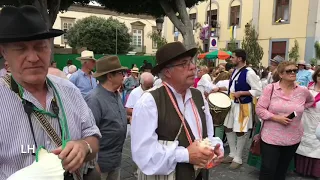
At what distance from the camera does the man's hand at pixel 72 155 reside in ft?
4.13

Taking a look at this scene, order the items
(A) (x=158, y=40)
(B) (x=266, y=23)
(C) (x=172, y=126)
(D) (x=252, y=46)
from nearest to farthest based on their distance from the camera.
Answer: (C) (x=172, y=126) → (D) (x=252, y=46) → (B) (x=266, y=23) → (A) (x=158, y=40)

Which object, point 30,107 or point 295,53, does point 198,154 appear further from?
point 295,53

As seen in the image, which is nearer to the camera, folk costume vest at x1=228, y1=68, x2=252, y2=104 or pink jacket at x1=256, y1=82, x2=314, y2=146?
pink jacket at x1=256, y1=82, x2=314, y2=146

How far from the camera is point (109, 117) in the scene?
9.52 ft

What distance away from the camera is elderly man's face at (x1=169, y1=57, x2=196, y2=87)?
2289mm

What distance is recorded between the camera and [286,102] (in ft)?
11.6

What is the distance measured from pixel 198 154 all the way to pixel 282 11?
2611cm

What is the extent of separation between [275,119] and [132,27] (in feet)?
138

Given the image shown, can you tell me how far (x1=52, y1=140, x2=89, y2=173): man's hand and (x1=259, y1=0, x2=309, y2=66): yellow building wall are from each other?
25.3 m

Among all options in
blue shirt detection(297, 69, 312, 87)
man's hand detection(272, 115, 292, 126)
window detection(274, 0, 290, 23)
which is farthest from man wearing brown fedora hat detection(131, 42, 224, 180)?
window detection(274, 0, 290, 23)

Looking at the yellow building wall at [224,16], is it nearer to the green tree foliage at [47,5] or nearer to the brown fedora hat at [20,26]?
the green tree foliage at [47,5]

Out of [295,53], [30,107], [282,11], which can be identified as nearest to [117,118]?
[30,107]

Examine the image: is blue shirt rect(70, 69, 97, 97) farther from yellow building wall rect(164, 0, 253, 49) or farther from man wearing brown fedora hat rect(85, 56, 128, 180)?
yellow building wall rect(164, 0, 253, 49)

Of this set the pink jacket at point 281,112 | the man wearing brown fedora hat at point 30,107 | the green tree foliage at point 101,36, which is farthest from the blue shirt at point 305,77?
the green tree foliage at point 101,36
